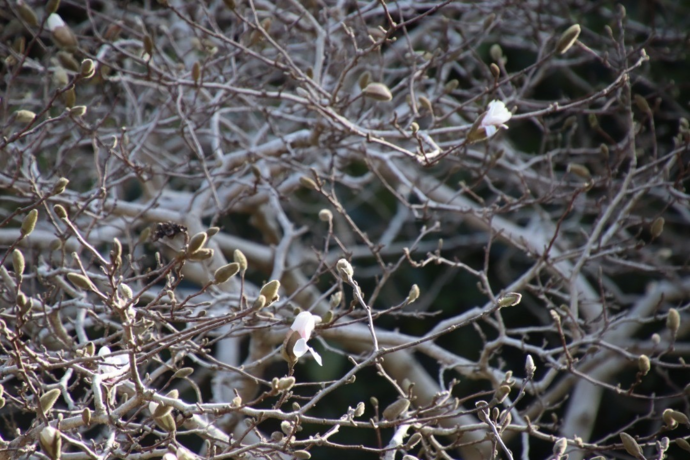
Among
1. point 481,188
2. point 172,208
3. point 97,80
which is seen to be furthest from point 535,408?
point 481,188

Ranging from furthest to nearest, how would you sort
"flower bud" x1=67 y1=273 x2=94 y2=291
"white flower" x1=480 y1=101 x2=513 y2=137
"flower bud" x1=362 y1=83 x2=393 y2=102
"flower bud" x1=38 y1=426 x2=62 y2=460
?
"flower bud" x1=362 y1=83 x2=393 y2=102 → "white flower" x1=480 y1=101 x2=513 y2=137 → "flower bud" x1=67 y1=273 x2=94 y2=291 → "flower bud" x1=38 y1=426 x2=62 y2=460

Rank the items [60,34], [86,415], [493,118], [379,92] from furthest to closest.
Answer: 1. [60,34]
2. [379,92]
3. [493,118]
4. [86,415]

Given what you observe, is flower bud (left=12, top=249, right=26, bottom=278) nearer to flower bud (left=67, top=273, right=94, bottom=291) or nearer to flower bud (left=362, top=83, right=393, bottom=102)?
flower bud (left=67, top=273, right=94, bottom=291)

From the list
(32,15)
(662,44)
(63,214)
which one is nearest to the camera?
(63,214)

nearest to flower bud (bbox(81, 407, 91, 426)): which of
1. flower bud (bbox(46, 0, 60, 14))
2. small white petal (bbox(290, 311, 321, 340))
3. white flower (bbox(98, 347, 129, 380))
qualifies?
white flower (bbox(98, 347, 129, 380))

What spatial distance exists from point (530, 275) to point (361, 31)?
1.04 metres

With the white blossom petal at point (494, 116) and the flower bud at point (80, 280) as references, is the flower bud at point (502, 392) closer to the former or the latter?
the white blossom petal at point (494, 116)

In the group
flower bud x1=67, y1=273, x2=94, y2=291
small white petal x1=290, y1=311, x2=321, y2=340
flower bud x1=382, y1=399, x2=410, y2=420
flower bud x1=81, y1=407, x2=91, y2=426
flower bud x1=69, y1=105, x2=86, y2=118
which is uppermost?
flower bud x1=69, y1=105, x2=86, y2=118

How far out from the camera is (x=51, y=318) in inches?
63.4

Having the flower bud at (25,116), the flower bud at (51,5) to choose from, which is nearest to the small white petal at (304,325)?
the flower bud at (25,116)

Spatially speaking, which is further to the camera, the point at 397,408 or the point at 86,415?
the point at 397,408

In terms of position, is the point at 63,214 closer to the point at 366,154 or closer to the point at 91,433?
the point at 366,154

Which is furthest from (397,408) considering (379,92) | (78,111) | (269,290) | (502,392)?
(78,111)

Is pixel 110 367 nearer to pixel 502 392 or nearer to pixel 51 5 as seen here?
pixel 502 392
